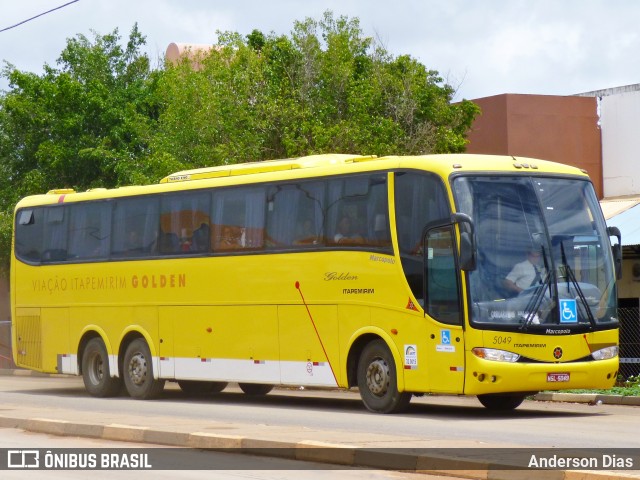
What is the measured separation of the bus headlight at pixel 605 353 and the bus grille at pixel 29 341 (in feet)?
40.8

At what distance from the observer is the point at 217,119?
101 feet

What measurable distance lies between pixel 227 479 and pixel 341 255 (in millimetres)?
8351

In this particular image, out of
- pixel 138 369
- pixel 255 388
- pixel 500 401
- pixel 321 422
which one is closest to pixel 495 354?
pixel 321 422

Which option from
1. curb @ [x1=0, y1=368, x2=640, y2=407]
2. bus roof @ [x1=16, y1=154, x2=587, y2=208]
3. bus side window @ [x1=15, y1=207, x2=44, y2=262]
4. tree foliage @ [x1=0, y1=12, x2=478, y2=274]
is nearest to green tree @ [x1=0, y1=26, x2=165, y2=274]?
tree foliage @ [x1=0, y1=12, x2=478, y2=274]

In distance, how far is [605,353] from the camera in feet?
58.4

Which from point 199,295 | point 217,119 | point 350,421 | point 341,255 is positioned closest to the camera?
point 350,421

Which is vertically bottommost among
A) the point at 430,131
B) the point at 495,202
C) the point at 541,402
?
the point at 541,402

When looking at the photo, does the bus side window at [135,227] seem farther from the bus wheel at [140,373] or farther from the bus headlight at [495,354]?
the bus headlight at [495,354]

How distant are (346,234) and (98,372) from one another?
7.66 metres

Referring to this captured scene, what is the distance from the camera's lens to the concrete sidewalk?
10.7 meters

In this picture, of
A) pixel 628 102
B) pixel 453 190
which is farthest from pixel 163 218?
pixel 628 102

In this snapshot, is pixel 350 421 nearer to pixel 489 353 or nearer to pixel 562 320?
pixel 489 353

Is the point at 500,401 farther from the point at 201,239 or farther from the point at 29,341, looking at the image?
the point at 29,341

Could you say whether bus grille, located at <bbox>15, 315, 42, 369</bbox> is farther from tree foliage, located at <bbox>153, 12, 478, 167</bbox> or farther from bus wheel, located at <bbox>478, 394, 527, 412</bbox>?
bus wheel, located at <bbox>478, 394, 527, 412</bbox>
